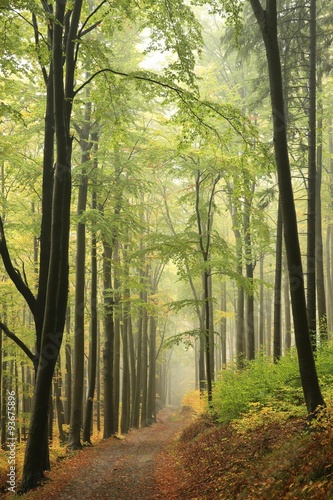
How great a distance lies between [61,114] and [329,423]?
24.4 feet

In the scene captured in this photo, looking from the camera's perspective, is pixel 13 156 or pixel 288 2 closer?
pixel 13 156

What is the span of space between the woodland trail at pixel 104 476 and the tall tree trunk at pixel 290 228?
3.81 meters

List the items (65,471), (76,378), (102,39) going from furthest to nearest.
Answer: (102,39), (76,378), (65,471)

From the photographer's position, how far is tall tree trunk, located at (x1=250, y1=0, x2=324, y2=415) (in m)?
6.77

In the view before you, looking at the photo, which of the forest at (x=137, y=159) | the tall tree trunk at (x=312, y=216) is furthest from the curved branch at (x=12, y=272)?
the tall tree trunk at (x=312, y=216)

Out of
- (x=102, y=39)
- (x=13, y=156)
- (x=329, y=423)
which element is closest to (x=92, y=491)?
(x=329, y=423)

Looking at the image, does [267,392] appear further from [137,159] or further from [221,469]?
[137,159]

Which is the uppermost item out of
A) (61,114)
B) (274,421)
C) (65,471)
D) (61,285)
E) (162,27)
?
(162,27)

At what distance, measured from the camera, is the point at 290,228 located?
7.11 meters

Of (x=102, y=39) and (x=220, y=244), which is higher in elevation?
(x=102, y=39)

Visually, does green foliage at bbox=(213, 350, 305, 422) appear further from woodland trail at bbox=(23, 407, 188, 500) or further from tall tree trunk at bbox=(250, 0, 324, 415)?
woodland trail at bbox=(23, 407, 188, 500)

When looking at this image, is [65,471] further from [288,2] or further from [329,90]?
[329,90]

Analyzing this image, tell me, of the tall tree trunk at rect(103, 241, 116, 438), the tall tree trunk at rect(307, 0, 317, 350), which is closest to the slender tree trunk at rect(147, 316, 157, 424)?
the tall tree trunk at rect(103, 241, 116, 438)

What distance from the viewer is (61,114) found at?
328 inches
